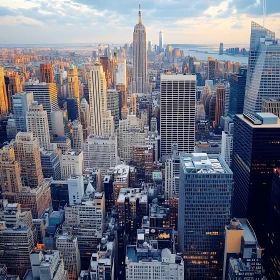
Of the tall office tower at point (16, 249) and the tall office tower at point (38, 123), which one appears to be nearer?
the tall office tower at point (16, 249)

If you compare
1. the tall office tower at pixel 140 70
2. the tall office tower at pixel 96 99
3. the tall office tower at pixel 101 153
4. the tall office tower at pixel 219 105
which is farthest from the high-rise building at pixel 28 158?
the tall office tower at pixel 140 70

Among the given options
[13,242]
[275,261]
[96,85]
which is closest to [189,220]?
[275,261]

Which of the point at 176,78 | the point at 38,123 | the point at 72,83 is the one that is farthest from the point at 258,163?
the point at 72,83

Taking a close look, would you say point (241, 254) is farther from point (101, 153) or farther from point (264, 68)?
point (101, 153)

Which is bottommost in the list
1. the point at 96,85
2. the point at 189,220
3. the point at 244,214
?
the point at 244,214

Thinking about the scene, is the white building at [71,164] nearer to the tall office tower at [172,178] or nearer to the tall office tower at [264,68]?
the tall office tower at [172,178]

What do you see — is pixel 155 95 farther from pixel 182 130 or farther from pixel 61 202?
pixel 61 202

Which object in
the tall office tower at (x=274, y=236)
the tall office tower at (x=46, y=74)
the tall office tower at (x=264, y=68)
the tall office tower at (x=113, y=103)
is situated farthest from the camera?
the tall office tower at (x=46, y=74)
